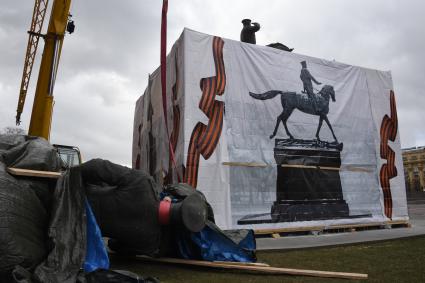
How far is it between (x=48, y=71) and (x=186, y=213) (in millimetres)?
6262

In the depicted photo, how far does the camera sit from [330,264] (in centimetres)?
410

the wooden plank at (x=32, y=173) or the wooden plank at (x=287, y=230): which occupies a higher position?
the wooden plank at (x=32, y=173)

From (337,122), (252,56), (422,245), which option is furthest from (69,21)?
(422,245)

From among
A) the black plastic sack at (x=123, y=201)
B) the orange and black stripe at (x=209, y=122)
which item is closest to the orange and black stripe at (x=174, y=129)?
the orange and black stripe at (x=209, y=122)

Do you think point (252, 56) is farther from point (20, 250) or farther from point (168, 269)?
point (20, 250)

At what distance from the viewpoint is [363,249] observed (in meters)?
5.19

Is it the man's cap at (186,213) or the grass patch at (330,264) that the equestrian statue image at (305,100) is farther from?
the man's cap at (186,213)

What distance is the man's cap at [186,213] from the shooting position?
325 cm

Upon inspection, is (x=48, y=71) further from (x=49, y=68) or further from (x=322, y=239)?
(x=322, y=239)

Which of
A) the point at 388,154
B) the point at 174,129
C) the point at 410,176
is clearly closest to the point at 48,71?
the point at 174,129

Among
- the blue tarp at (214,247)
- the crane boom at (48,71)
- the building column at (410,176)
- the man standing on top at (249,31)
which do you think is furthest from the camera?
the building column at (410,176)

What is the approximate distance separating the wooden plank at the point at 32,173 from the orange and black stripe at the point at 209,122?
3.76 metres

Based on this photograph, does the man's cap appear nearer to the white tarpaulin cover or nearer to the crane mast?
the white tarpaulin cover

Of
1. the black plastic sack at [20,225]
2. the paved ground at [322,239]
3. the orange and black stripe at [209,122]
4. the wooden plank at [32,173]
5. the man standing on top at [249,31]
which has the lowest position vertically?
the paved ground at [322,239]
